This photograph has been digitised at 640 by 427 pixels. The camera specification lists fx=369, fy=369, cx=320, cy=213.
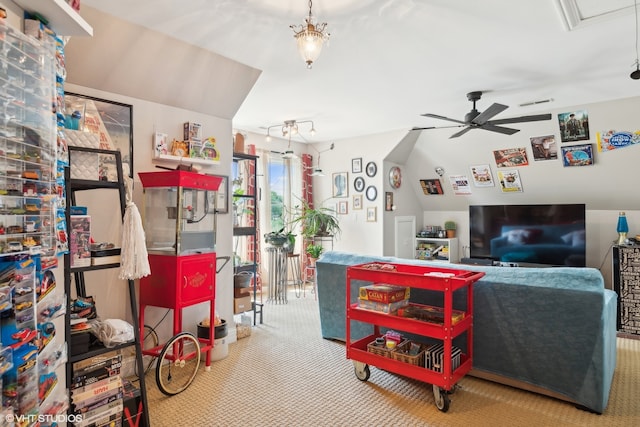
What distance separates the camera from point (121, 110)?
279 cm

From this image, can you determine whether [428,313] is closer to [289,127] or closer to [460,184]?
[289,127]

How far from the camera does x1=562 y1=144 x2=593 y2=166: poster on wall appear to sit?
186 inches

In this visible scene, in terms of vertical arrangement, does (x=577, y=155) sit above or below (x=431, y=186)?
above

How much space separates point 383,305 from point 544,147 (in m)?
3.84

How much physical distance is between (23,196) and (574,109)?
5.43 metres

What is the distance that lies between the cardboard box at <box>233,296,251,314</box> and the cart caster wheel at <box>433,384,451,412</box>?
2180 mm

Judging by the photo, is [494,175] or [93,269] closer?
[93,269]

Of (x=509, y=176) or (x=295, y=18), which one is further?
(x=509, y=176)

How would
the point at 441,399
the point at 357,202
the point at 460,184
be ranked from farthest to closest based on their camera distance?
the point at 357,202, the point at 460,184, the point at 441,399

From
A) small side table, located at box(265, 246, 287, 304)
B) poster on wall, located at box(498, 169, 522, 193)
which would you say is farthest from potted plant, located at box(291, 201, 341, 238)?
poster on wall, located at box(498, 169, 522, 193)

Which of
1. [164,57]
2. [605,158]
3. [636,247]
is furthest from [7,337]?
[605,158]

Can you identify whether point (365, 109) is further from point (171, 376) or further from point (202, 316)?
point (171, 376)

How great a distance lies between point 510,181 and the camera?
558 cm

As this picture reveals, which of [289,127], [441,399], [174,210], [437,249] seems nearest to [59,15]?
[174,210]
